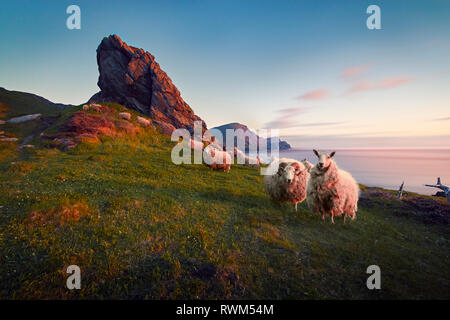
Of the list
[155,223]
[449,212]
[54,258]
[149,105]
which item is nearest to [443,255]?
[449,212]

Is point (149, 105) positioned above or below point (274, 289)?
above

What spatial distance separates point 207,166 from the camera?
22.7m

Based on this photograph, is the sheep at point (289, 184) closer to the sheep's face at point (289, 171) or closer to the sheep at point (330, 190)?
the sheep's face at point (289, 171)

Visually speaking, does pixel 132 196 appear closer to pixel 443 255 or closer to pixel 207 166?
pixel 207 166

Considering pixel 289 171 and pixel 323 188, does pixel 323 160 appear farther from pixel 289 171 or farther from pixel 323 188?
pixel 289 171

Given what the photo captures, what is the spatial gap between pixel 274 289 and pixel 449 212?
17087mm

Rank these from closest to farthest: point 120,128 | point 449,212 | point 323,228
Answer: point 323,228, point 449,212, point 120,128

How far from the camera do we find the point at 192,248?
6.32 metres

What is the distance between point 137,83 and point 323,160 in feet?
197

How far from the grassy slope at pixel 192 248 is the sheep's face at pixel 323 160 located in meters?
3.01

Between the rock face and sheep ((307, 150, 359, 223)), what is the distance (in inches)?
1934

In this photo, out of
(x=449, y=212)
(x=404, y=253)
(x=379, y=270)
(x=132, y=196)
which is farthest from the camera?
(x=449, y=212)

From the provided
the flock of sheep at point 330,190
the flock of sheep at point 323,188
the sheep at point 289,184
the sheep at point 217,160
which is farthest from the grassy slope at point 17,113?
the flock of sheep at point 330,190

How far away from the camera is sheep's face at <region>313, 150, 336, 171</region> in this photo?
9141 mm
